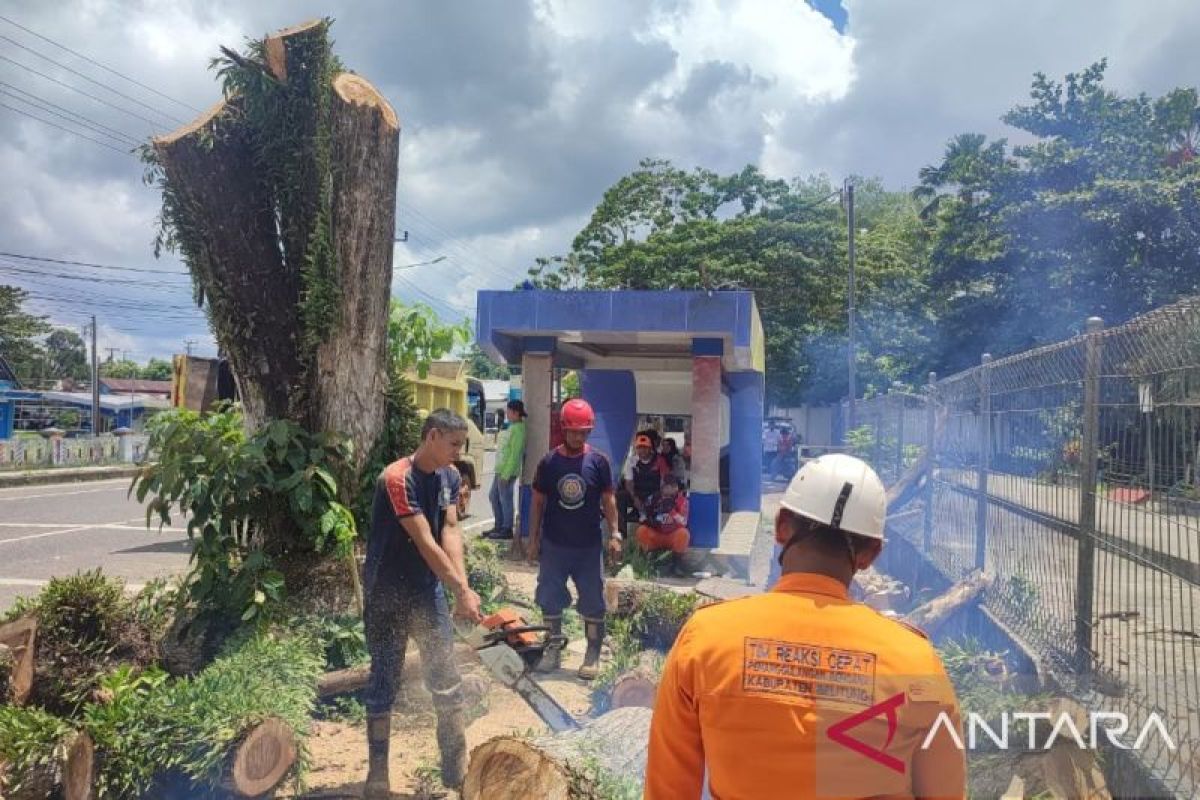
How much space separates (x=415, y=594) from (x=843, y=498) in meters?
2.82

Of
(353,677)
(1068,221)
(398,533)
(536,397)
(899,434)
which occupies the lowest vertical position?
(353,677)

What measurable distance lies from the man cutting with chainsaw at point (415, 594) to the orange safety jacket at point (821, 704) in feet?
7.79

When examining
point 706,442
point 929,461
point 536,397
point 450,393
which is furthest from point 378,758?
point 450,393

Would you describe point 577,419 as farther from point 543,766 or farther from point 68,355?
point 68,355

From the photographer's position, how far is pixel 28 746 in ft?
11.4

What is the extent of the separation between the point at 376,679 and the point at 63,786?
4.15 ft

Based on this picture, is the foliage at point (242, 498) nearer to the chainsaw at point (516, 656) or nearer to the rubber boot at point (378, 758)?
the rubber boot at point (378, 758)

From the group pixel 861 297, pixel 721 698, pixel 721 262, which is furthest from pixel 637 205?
pixel 721 698

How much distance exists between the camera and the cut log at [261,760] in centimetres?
338

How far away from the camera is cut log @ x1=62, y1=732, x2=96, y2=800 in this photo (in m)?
3.39

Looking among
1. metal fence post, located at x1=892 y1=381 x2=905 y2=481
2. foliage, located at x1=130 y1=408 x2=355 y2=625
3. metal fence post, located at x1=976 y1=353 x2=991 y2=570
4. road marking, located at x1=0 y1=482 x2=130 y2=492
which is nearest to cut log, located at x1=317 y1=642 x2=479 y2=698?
foliage, located at x1=130 y1=408 x2=355 y2=625

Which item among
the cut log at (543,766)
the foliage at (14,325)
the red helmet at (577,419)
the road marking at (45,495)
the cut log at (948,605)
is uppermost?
the foliage at (14,325)

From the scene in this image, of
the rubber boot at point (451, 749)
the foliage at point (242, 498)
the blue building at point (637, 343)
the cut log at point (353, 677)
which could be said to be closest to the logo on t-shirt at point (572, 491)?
the cut log at point (353, 677)

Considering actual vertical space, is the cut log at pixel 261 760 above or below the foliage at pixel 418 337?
below
